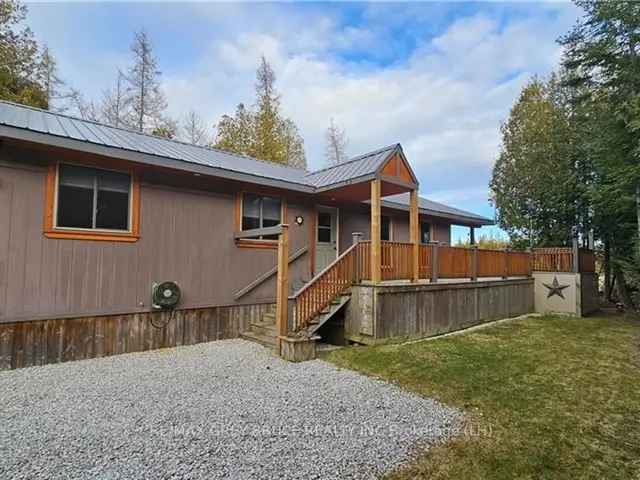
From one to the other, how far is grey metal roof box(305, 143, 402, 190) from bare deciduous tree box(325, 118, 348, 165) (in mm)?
17751

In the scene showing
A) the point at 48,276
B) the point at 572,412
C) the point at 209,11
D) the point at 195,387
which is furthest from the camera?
the point at 209,11

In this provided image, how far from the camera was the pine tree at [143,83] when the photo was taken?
1778 cm

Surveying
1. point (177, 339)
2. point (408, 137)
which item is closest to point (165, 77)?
point (408, 137)

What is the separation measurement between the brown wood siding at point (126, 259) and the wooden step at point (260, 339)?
72cm

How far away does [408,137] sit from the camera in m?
19.9

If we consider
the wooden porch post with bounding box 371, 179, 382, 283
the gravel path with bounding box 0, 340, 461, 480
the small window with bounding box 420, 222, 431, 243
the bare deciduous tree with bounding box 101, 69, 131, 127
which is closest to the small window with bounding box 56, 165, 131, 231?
the gravel path with bounding box 0, 340, 461, 480

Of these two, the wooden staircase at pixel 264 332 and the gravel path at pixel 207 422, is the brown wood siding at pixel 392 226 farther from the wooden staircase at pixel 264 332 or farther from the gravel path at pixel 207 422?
the gravel path at pixel 207 422

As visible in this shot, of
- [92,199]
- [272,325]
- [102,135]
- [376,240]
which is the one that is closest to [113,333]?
[92,199]

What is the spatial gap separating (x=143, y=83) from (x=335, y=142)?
41.9 ft

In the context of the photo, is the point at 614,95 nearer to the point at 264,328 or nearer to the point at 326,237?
the point at 326,237

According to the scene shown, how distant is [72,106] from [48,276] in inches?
618

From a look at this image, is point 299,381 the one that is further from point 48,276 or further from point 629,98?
point 629,98

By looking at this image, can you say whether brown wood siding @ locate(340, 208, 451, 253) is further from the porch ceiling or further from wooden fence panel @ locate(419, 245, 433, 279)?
wooden fence panel @ locate(419, 245, 433, 279)

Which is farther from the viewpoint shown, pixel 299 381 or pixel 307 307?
pixel 307 307
